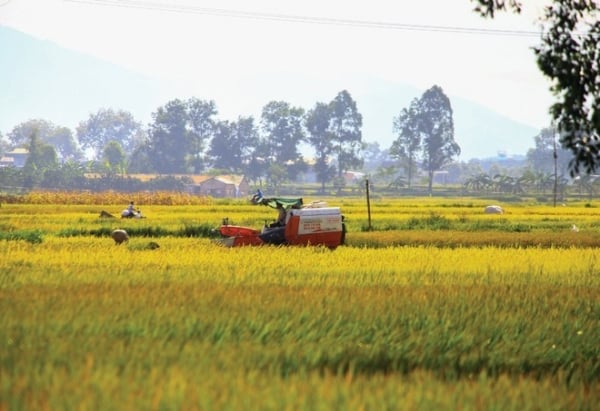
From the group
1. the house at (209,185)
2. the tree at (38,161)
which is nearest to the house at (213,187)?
the house at (209,185)

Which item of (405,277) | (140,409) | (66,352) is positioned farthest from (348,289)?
(140,409)

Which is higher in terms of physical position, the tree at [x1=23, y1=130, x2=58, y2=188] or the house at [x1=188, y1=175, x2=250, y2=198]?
the tree at [x1=23, y1=130, x2=58, y2=188]

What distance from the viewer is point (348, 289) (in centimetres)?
1714

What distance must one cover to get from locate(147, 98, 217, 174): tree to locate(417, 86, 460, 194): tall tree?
3499cm

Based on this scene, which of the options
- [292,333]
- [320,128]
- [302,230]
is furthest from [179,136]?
[292,333]

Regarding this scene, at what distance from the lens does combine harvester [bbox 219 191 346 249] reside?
28.5 metres

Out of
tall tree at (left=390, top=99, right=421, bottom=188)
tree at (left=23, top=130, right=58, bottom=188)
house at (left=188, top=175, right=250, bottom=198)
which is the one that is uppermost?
tall tree at (left=390, top=99, right=421, bottom=188)

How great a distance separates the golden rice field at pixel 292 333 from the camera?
8930mm

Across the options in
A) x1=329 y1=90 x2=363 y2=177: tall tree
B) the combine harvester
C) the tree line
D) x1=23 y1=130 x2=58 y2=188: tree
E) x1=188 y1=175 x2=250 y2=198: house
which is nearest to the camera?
the combine harvester

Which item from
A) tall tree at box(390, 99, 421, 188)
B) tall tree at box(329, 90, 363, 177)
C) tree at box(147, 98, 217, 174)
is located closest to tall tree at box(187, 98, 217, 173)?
tree at box(147, 98, 217, 174)

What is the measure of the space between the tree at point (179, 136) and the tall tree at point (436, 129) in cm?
3499

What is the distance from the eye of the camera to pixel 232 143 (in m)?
175

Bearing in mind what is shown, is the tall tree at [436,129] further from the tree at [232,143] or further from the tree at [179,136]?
the tree at [179,136]

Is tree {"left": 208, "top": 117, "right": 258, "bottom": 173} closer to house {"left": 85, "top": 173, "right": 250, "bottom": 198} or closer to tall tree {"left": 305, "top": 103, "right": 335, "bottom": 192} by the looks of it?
tall tree {"left": 305, "top": 103, "right": 335, "bottom": 192}
